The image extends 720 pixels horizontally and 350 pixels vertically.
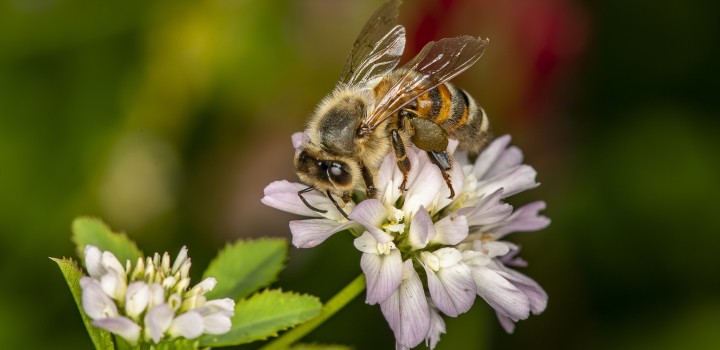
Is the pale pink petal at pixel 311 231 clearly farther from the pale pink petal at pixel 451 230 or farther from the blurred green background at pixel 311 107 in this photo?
the blurred green background at pixel 311 107

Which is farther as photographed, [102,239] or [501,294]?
[102,239]

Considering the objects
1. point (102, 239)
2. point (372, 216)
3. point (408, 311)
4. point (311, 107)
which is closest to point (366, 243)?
point (372, 216)

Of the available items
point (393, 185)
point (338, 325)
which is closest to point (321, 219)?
point (393, 185)

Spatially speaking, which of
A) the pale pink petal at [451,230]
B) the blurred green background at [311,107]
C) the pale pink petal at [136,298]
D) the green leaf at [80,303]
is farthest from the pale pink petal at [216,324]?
the blurred green background at [311,107]

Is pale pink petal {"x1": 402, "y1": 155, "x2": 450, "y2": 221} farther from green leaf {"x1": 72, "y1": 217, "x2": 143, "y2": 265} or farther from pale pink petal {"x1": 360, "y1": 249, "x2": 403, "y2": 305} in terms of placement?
green leaf {"x1": 72, "y1": 217, "x2": 143, "y2": 265}

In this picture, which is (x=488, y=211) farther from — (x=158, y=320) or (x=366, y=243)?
(x=158, y=320)

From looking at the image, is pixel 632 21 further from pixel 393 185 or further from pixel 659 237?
pixel 393 185
